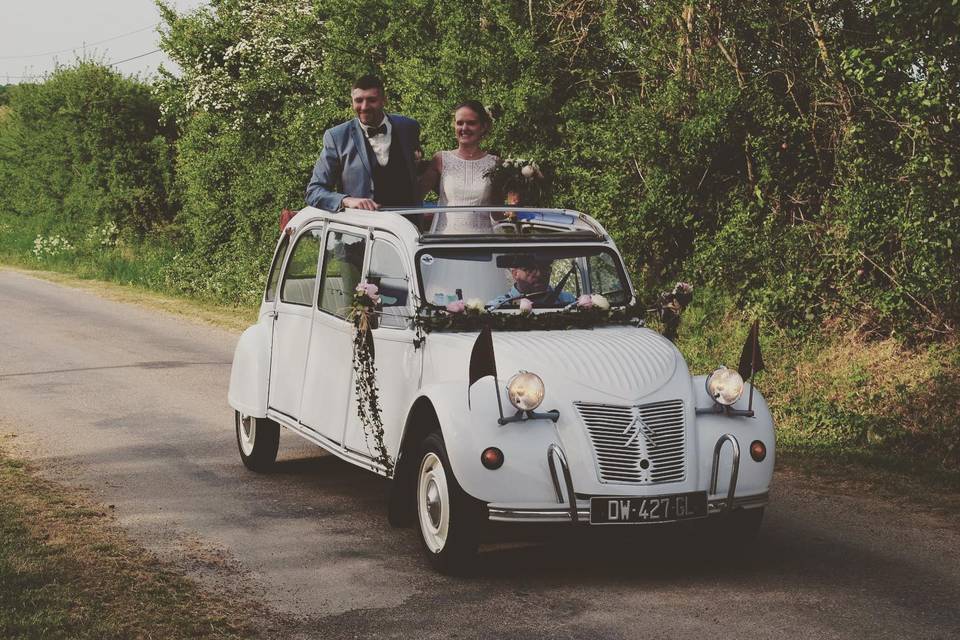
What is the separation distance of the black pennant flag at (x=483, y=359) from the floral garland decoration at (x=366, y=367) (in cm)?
108

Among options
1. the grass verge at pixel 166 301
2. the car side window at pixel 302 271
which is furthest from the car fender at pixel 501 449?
the grass verge at pixel 166 301

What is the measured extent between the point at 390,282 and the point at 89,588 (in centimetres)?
241

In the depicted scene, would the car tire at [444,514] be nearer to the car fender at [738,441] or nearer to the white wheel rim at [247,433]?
the car fender at [738,441]

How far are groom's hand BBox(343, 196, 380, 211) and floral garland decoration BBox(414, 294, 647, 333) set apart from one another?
3.49ft

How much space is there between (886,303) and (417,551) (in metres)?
Result: 6.51

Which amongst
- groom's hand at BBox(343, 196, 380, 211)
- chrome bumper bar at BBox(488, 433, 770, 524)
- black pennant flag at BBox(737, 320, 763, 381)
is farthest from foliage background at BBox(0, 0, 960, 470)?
chrome bumper bar at BBox(488, 433, 770, 524)

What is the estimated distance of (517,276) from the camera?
7379mm

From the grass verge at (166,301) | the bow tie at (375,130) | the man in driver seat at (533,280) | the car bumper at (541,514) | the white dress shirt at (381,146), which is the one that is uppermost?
the bow tie at (375,130)

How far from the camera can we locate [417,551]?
22.6ft

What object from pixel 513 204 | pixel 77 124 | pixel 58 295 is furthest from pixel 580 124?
pixel 77 124

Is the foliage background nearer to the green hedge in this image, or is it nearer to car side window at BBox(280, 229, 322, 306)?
the green hedge

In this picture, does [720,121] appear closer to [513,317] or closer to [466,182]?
[466,182]

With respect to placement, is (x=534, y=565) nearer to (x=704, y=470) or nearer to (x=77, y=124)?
(x=704, y=470)

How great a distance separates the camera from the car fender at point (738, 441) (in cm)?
621
